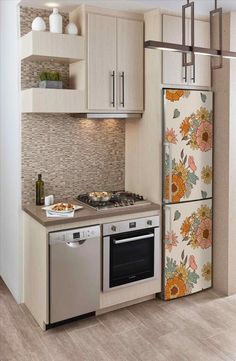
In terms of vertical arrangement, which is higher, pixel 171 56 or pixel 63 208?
pixel 171 56

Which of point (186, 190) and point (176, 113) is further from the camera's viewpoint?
point (186, 190)

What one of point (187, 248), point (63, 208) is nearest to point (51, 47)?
point (63, 208)

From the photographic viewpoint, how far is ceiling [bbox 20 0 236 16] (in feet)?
11.1

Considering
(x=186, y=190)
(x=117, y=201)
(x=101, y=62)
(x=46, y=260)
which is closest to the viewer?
(x=46, y=260)

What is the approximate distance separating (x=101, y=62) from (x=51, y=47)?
45 centimetres

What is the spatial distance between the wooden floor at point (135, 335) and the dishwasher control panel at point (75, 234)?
721mm

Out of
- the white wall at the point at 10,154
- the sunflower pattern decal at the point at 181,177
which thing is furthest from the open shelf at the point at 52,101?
the sunflower pattern decal at the point at 181,177

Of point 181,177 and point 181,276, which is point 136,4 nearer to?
point 181,177

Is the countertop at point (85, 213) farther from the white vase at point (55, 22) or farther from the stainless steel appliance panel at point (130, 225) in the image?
the white vase at point (55, 22)

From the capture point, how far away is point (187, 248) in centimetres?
383

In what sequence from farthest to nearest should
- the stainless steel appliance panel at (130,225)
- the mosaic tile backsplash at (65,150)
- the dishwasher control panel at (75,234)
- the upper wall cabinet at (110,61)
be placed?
the mosaic tile backsplash at (65,150), the upper wall cabinet at (110,61), the stainless steel appliance panel at (130,225), the dishwasher control panel at (75,234)

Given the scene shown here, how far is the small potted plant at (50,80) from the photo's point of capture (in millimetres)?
3420

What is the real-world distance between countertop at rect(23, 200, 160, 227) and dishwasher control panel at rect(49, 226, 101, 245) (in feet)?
0.24

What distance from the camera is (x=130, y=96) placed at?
371cm
